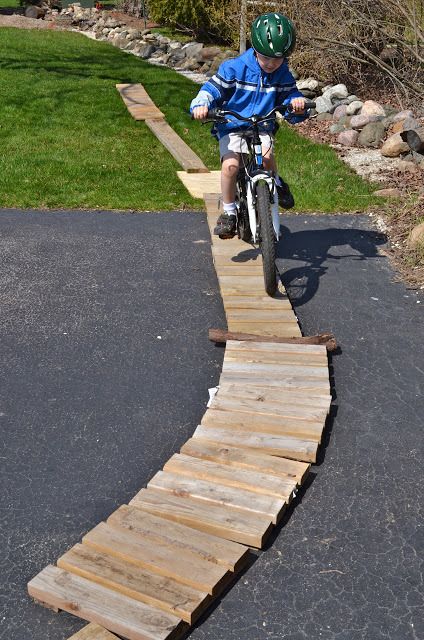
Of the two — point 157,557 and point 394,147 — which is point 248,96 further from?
point 394,147

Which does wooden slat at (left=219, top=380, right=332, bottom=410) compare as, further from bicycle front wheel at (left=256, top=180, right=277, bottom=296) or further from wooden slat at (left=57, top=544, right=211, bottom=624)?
wooden slat at (left=57, top=544, right=211, bottom=624)

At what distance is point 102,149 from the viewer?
1080cm

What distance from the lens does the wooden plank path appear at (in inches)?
125

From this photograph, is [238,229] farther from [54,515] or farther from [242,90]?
[54,515]

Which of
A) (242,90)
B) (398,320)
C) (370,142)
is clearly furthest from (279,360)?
(370,142)

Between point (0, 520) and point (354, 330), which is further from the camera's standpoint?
point (354, 330)

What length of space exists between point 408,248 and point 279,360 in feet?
9.06

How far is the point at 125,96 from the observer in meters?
14.2

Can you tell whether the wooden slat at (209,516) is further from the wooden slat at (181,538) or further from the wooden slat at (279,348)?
the wooden slat at (279,348)

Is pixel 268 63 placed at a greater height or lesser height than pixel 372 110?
greater

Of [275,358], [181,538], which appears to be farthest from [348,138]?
[181,538]

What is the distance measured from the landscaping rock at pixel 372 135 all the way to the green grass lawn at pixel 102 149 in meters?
0.65

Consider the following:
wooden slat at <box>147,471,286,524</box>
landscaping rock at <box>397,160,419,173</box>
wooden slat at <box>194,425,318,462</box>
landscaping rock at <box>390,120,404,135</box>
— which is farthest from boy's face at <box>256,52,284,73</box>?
landscaping rock at <box>390,120,404,135</box>

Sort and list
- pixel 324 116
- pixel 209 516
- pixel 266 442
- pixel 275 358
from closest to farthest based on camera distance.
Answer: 1. pixel 209 516
2. pixel 266 442
3. pixel 275 358
4. pixel 324 116
